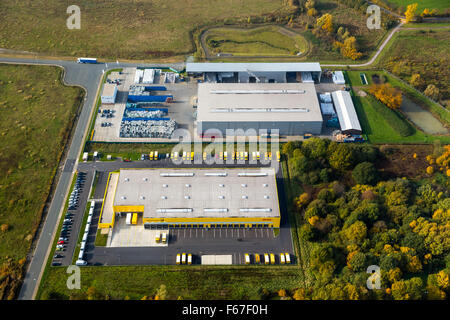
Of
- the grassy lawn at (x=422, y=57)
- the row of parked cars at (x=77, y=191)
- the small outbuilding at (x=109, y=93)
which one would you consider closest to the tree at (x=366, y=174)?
the grassy lawn at (x=422, y=57)

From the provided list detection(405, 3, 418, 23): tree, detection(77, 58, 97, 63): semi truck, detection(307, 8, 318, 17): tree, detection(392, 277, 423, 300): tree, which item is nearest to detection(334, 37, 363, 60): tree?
detection(307, 8, 318, 17): tree

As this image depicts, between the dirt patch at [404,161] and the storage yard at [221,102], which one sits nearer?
the dirt patch at [404,161]

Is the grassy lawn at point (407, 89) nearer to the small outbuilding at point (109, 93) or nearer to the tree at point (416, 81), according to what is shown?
the tree at point (416, 81)

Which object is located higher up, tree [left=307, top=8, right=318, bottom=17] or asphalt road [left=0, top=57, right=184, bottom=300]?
tree [left=307, top=8, right=318, bottom=17]

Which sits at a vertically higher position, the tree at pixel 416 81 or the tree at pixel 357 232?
the tree at pixel 416 81

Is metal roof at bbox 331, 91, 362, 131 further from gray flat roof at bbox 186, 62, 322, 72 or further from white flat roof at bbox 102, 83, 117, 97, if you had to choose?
white flat roof at bbox 102, 83, 117, 97

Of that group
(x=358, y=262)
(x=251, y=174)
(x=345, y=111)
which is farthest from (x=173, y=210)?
(x=345, y=111)

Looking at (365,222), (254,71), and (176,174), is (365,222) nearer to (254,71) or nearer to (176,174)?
(176,174)
